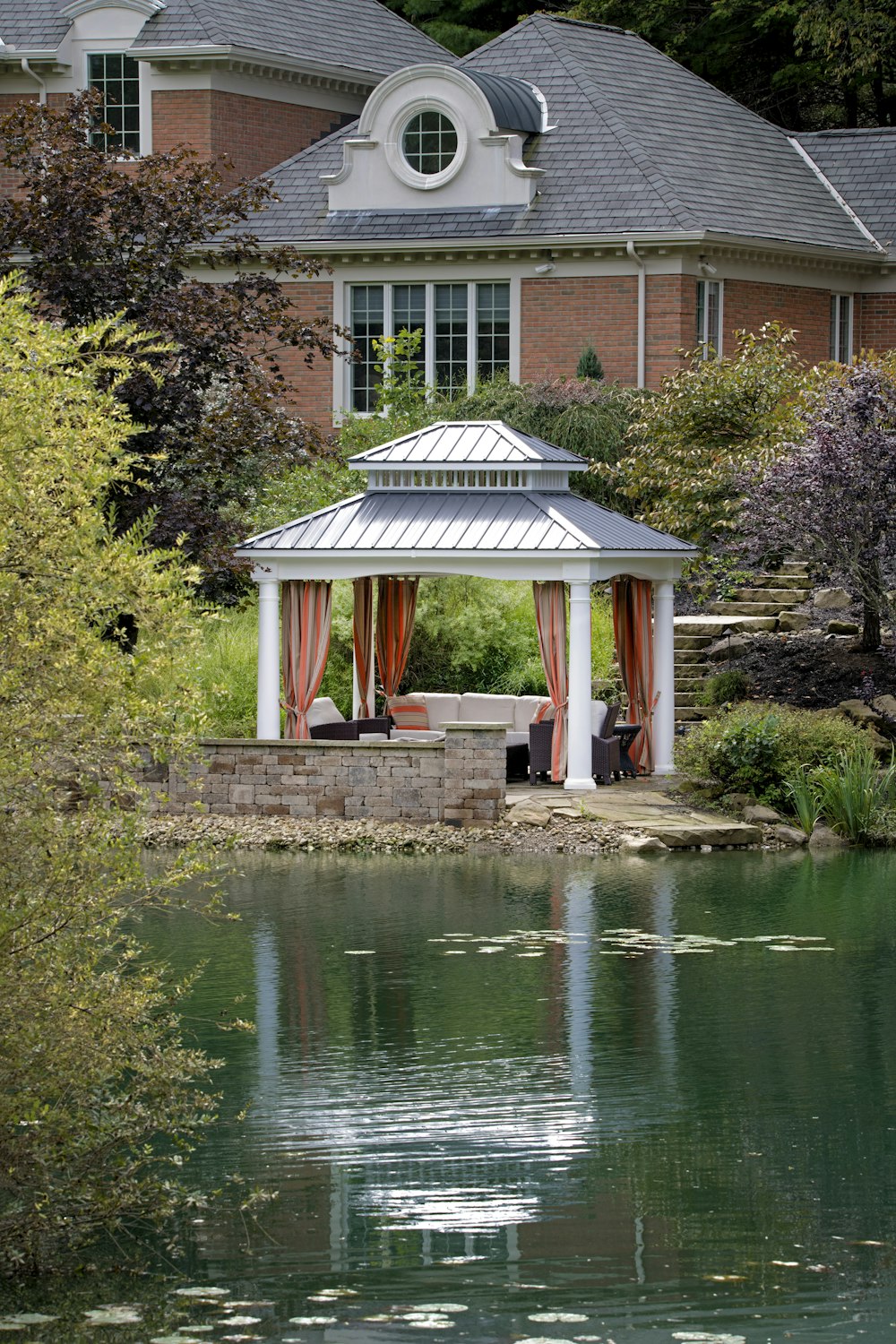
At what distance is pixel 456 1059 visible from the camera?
11.0 m

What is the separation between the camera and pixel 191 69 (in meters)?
33.3

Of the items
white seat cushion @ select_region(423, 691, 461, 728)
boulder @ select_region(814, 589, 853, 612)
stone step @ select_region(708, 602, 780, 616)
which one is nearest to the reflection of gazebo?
white seat cushion @ select_region(423, 691, 461, 728)

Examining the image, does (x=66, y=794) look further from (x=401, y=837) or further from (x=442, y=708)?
(x=442, y=708)

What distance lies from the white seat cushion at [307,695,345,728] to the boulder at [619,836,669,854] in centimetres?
439

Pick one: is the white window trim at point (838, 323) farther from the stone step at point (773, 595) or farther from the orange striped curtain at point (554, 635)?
the orange striped curtain at point (554, 635)

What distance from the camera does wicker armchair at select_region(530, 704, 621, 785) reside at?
68.8ft

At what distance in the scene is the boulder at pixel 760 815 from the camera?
19297mm

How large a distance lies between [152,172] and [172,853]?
7883 millimetres

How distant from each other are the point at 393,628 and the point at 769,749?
5.96m

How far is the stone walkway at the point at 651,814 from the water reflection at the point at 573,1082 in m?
1.87

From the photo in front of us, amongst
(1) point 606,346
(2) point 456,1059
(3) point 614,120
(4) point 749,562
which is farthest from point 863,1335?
(3) point 614,120

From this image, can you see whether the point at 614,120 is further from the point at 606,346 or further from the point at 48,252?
the point at 48,252

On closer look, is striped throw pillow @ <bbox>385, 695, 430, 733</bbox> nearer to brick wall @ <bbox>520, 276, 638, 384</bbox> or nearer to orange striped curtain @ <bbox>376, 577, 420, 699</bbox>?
orange striped curtain @ <bbox>376, 577, 420, 699</bbox>

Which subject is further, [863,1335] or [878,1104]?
[878,1104]
